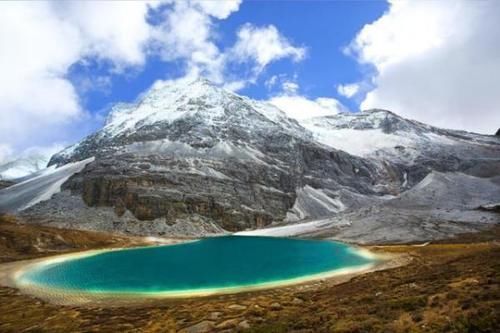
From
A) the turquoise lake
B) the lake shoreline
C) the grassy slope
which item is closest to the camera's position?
the grassy slope

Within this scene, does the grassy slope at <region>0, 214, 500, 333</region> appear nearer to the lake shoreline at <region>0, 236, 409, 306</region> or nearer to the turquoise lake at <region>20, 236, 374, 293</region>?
the lake shoreline at <region>0, 236, 409, 306</region>

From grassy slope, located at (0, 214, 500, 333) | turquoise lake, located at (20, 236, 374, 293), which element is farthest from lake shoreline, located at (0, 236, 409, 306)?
grassy slope, located at (0, 214, 500, 333)

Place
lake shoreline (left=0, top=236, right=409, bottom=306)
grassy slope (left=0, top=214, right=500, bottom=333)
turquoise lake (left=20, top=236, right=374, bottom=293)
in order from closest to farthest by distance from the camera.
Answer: grassy slope (left=0, top=214, right=500, bottom=333) → lake shoreline (left=0, top=236, right=409, bottom=306) → turquoise lake (left=20, top=236, right=374, bottom=293)

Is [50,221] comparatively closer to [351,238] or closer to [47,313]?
[351,238]

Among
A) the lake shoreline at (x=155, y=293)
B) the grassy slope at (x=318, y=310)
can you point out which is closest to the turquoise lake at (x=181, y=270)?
the lake shoreline at (x=155, y=293)

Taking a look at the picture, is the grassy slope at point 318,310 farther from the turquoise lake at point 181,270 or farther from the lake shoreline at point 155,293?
the turquoise lake at point 181,270

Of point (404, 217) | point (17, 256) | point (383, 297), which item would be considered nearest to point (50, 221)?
point (17, 256)

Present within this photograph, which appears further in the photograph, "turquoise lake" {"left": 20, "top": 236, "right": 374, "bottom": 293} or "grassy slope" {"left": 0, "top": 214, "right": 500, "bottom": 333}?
"turquoise lake" {"left": 20, "top": 236, "right": 374, "bottom": 293}
